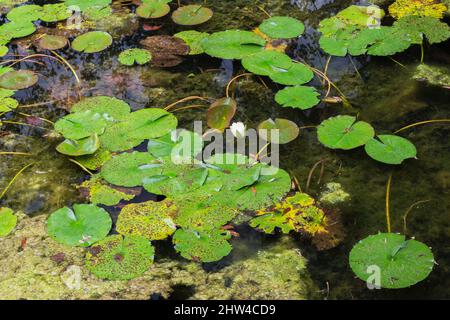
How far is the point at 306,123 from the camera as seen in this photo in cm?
261

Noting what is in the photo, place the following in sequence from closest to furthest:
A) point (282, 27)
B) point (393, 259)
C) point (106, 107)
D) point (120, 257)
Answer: point (393, 259) → point (120, 257) → point (106, 107) → point (282, 27)

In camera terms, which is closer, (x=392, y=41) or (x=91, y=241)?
(x=91, y=241)

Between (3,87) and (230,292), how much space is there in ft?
6.47

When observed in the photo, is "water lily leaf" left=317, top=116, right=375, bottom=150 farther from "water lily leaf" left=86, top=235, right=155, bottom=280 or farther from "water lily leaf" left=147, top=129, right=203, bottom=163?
"water lily leaf" left=86, top=235, right=155, bottom=280

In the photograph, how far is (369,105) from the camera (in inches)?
105

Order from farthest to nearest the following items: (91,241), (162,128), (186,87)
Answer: (186,87) < (162,128) < (91,241)

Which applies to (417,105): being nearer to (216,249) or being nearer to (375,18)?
(375,18)

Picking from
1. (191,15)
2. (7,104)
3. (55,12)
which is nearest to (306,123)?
(191,15)

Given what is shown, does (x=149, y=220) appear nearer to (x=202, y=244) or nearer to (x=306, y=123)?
(x=202, y=244)

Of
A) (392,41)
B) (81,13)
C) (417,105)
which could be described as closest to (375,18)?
(392,41)

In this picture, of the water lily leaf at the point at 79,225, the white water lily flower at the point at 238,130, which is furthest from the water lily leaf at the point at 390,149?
the water lily leaf at the point at 79,225

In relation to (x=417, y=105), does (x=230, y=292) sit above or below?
below

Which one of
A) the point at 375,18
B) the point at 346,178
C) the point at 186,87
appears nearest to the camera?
the point at 346,178

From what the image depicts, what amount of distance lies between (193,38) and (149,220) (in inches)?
61.1
